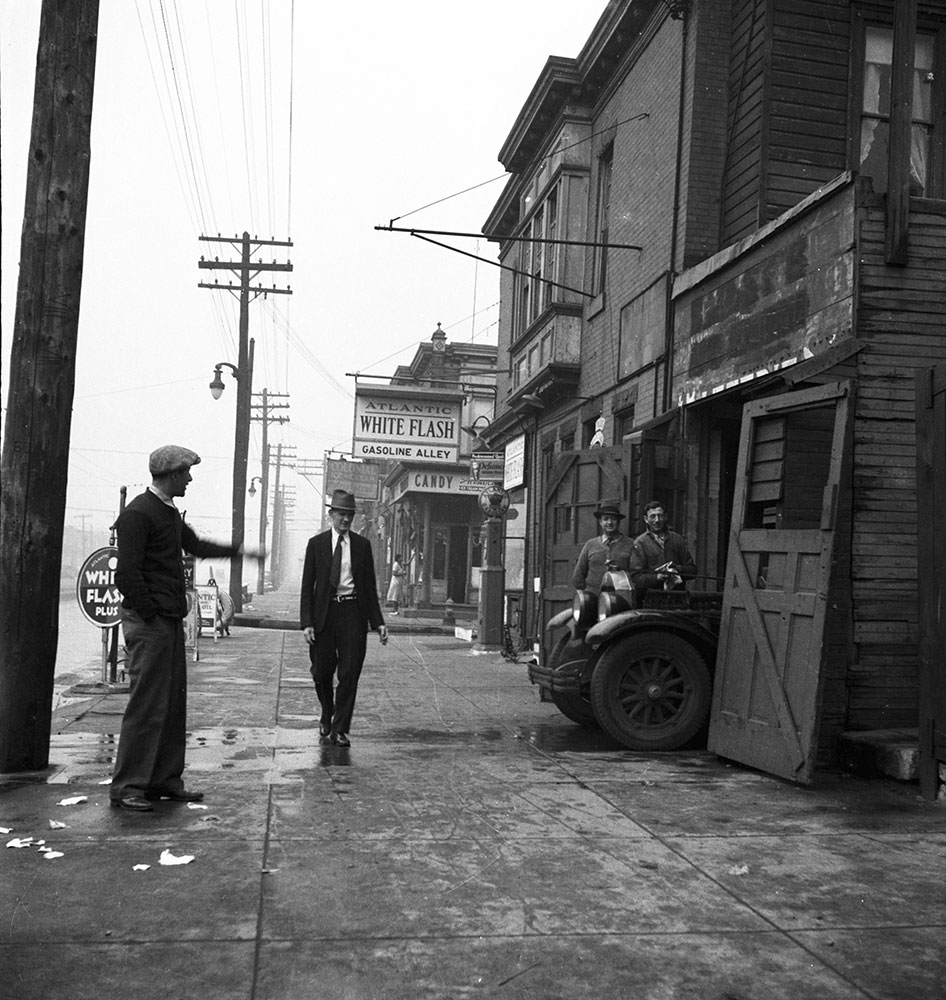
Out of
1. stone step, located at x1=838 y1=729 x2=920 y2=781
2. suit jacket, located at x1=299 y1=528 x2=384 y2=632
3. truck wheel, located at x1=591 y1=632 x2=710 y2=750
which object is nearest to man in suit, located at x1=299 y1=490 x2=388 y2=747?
suit jacket, located at x1=299 y1=528 x2=384 y2=632

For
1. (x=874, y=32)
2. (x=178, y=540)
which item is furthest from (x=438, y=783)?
(x=874, y=32)

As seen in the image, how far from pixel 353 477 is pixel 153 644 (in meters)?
34.9

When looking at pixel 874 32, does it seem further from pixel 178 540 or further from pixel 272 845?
pixel 272 845

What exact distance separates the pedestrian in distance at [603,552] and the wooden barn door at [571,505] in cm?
183

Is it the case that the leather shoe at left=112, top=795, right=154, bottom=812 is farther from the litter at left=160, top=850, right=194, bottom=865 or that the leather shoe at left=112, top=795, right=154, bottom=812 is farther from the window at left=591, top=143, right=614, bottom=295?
the window at left=591, top=143, right=614, bottom=295

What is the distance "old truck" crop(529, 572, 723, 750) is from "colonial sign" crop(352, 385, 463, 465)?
16.2 meters

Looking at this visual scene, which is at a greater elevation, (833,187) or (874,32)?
(874,32)

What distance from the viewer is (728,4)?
12.3 meters

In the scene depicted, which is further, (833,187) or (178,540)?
(833,187)

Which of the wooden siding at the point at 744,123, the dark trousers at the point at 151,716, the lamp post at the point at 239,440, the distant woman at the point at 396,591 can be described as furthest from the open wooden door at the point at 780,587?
the distant woman at the point at 396,591

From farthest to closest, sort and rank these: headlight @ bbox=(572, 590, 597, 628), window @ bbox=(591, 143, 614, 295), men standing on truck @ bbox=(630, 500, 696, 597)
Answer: window @ bbox=(591, 143, 614, 295) < men standing on truck @ bbox=(630, 500, 696, 597) < headlight @ bbox=(572, 590, 597, 628)

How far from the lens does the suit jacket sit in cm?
844

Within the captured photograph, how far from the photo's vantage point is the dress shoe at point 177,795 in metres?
6.23

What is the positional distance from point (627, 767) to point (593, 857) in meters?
2.52
